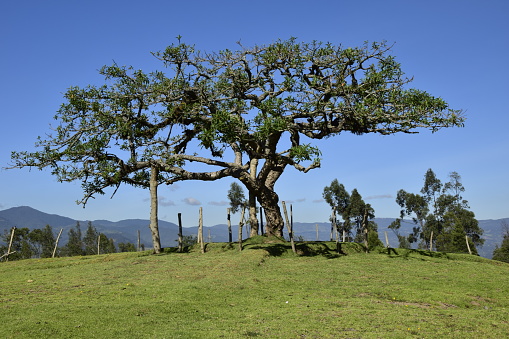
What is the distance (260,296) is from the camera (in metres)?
17.0

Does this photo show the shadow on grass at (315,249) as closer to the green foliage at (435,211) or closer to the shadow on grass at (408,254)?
the shadow on grass at (408,254)

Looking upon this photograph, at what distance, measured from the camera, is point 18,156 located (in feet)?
90.4

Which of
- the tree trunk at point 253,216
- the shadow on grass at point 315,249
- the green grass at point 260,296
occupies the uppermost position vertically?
the tree trunk at point 253,216

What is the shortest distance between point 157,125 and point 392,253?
1844cm

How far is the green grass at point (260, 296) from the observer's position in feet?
39.6

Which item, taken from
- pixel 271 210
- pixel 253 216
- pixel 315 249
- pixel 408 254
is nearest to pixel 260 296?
pixel 315 249

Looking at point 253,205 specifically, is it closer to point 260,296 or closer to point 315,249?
point 315,249

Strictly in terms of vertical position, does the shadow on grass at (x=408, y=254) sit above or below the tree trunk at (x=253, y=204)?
below

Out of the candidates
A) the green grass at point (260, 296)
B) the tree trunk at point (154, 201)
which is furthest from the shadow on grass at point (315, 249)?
the tree trunk at point (154, 201)

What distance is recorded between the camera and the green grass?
476 inches

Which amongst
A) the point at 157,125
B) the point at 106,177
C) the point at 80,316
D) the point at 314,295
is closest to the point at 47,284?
the point at 80,316

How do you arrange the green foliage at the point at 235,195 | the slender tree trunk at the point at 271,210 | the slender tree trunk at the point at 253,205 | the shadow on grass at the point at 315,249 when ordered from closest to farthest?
the shadow on grass at the point at 315,249 < the slender tree trunk at the point at 271,210 < the slender tree trunk at the point at 253,205 < the green foliage at the point at 235,195

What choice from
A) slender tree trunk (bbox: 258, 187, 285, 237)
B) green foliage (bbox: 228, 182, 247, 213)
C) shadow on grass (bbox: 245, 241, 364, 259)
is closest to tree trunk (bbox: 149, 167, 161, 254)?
Answer: shadow on grass (bbox: 245, 241, 364, 259)

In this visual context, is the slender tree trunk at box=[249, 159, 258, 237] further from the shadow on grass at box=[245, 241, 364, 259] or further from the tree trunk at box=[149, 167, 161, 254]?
the tree trunk at box=[149, 167, 161, 254]
